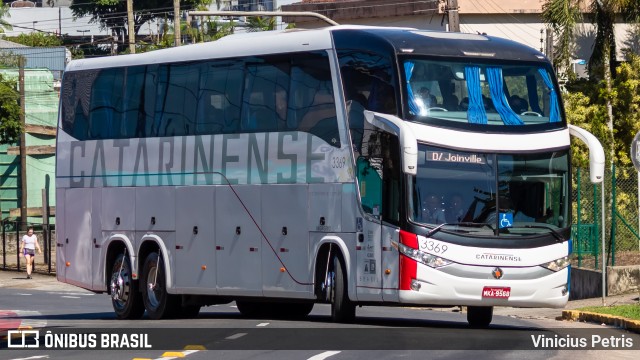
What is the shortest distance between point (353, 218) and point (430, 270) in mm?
1648

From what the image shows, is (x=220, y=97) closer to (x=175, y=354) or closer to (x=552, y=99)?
(x=552, y=99)

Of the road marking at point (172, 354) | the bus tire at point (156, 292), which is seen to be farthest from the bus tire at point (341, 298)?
the road marking at point (172, 354)

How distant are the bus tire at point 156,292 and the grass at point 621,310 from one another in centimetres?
740

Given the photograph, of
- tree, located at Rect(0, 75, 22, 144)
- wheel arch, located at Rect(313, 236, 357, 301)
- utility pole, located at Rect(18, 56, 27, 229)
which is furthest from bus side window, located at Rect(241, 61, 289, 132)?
tree, located at Rect(0, 75, 22, 144)

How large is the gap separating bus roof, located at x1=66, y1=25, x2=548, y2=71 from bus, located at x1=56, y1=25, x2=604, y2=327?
4 cm

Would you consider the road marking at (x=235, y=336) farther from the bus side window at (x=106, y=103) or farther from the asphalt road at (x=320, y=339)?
the bus side window at (x=106, y=103)

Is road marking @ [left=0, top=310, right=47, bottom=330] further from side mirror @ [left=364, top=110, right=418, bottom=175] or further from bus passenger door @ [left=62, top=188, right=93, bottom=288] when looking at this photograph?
side mirror @ [left=364, top=110, right=418, bottom=175]

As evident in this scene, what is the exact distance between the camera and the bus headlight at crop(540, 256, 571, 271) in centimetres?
1974

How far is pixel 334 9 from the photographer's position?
190ft

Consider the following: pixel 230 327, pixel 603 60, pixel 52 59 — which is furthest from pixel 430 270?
pixel 52 59

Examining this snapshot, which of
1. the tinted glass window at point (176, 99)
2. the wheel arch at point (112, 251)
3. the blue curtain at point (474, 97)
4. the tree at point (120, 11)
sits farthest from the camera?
the tree at point (120, 11)

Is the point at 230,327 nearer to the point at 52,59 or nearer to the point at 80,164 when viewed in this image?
the point at 80,164

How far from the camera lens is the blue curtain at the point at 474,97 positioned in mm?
19766

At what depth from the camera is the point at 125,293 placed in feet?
81.5
